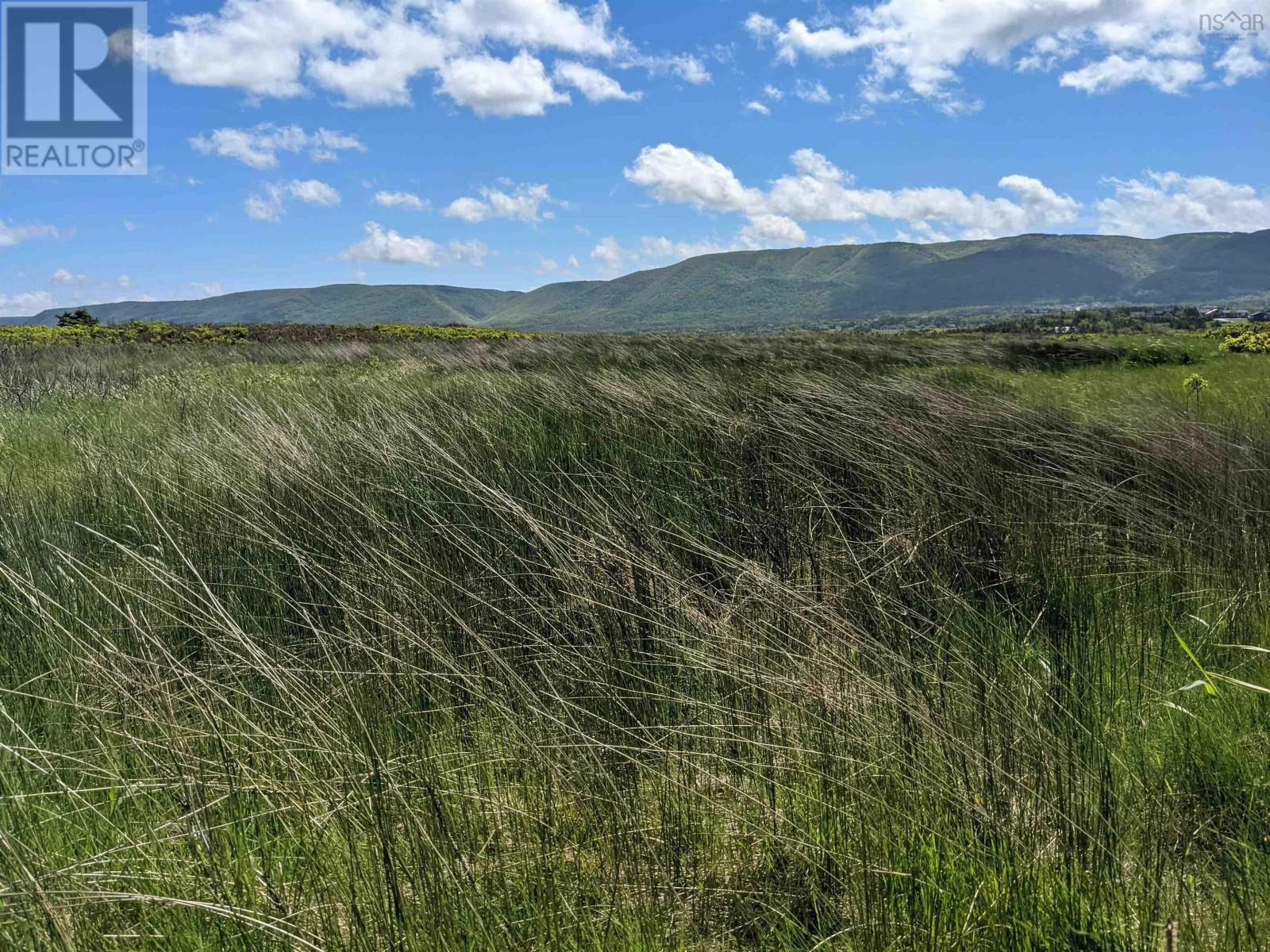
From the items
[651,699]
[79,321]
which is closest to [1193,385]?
[651,699]

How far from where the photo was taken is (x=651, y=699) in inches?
99.2

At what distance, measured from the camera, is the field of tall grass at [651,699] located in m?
1.63

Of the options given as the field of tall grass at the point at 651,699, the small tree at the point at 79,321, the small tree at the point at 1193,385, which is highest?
the small tree at the point at 79,321

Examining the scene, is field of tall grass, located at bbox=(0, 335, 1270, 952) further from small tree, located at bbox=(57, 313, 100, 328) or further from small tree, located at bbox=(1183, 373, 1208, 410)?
small tree, located at bbox=(57, 313, 100, 328)

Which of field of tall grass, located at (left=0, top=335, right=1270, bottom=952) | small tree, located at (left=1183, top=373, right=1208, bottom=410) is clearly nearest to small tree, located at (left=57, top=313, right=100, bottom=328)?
field of tall grass, located at (left=0, top=335, right=1270, bottom=952)

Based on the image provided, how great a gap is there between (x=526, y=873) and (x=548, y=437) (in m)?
3.93

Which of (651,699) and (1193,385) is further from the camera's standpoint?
(1193,385)

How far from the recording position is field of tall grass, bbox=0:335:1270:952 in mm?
1635

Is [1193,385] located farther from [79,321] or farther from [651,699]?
[79,321]

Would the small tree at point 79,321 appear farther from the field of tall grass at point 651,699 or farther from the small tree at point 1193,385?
the small tree at point 1193,385

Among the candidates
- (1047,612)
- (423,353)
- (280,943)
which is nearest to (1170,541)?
(1047,612)

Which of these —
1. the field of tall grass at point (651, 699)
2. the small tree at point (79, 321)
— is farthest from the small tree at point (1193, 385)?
the small tree at point (79, 321)

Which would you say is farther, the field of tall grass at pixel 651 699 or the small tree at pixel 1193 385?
the small tree at pixel 1193 385

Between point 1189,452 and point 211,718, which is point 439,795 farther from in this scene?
point 1189,452
